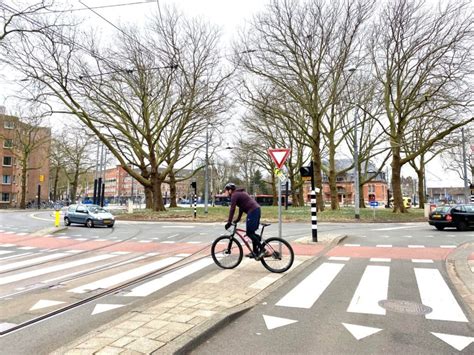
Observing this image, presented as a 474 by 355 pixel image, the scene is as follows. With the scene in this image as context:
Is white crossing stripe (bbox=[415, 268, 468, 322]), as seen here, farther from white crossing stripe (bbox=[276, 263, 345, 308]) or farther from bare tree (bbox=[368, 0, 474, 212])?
bare tree (bbox=[368, 0, 474, 212])

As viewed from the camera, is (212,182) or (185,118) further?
(212,182)

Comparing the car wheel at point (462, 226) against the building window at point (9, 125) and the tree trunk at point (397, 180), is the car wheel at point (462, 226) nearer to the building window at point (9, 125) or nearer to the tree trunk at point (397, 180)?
the tree trunk at point (397, 180)

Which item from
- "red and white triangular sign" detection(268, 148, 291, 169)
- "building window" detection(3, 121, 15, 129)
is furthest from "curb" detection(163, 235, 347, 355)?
"building window" detection(3, 121, 15, 129)

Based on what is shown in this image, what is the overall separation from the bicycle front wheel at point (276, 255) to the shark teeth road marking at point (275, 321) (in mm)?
2766

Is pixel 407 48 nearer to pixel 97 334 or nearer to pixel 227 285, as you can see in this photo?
pixel 227 285

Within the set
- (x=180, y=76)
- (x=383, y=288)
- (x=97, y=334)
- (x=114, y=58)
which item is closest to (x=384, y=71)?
(x=180, y=76)

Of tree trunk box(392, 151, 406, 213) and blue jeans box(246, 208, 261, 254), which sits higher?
tree trunk box(392, 151, 406, 213)

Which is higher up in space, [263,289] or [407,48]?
[407,48]

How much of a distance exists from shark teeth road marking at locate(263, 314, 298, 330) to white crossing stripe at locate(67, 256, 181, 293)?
3311 millimetres

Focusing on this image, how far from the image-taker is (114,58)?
2428 cm

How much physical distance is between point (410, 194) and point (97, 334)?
365ft

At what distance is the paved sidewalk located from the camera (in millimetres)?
3748

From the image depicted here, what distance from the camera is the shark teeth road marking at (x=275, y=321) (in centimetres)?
460

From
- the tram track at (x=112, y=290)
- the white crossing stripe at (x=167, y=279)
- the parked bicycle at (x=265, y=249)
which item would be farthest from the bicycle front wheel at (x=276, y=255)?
A: the tram track at (x=112, y=290)
